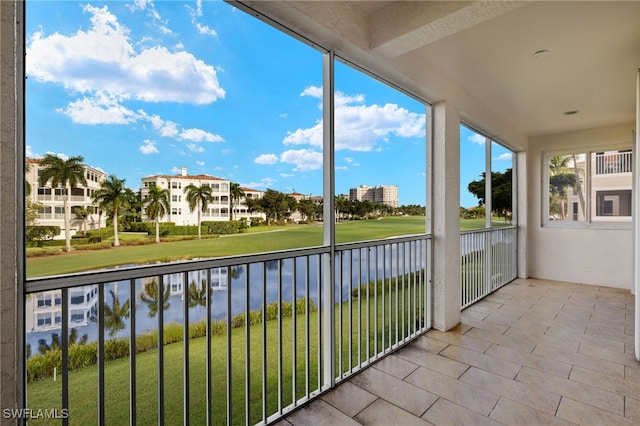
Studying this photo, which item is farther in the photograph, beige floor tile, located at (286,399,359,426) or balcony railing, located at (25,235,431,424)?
beige floor tile, located at (286,399,359,426)

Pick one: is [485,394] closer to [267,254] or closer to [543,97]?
[267,254]

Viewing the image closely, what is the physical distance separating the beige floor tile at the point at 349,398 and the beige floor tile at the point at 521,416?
2.36ft

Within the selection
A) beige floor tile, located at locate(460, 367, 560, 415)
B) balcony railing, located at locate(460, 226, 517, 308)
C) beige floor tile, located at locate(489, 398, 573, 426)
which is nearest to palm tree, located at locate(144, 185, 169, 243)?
beige floor tile, located at locate(489, 398, 573, 426)

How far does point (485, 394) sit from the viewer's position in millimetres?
1942

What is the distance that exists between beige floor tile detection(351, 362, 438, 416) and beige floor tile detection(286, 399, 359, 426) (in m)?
0.31

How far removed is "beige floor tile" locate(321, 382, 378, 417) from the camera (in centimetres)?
181

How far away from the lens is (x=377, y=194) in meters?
2.52

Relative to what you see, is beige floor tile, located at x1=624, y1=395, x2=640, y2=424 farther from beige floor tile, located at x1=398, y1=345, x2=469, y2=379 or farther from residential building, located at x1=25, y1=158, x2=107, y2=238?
residential building, located at x1=25, y1=158, x2=107, y2=238

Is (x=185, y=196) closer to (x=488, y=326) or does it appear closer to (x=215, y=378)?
(x=215, y=378)

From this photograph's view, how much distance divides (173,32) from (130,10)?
166 millimetres

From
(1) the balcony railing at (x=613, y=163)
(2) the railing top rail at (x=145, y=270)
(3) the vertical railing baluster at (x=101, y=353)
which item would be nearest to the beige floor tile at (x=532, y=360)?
(2) the railing top rail at (x=145, y=270)

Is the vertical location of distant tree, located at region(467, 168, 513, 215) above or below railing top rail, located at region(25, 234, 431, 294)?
above

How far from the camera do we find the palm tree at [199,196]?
1430 millimetres

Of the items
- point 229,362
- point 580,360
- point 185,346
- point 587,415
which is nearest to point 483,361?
point 587,415
